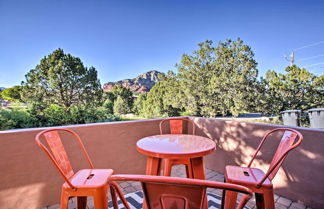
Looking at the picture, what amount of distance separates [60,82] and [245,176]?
10974mm

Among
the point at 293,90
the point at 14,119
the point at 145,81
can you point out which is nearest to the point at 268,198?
the point at 14,119

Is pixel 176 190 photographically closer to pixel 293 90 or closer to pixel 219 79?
pixel 219 79

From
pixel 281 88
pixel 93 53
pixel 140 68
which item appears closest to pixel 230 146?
pixel 93 53

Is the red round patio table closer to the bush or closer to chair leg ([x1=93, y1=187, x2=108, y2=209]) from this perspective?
chair leg ([x1=93, y1=187, x2=108, y2=209])

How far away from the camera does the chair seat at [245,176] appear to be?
1.31 metres

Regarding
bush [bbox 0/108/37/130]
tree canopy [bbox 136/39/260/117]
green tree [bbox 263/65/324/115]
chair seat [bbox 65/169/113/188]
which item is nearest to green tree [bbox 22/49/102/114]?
bush [bbox 0/108/37/130]

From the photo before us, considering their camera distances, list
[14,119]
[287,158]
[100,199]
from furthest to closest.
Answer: [14,119] → [287,158] → [100,199]

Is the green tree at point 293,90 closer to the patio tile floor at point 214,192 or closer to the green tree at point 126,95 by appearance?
the patio tile floor at point 214,192

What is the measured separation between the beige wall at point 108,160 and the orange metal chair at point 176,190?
175 cm

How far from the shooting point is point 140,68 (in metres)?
17.0

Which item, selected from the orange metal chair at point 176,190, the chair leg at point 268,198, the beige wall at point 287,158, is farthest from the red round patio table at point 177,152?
the beige wall at point 287,158

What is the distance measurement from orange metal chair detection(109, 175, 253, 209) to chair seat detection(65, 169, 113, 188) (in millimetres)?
727

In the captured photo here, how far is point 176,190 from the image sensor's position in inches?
22.5

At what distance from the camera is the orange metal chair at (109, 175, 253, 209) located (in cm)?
54
